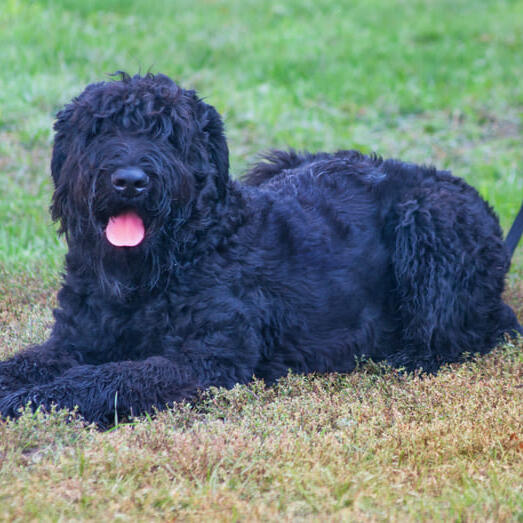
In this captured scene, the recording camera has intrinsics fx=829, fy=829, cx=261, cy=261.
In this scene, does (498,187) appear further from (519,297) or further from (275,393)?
(275,393)

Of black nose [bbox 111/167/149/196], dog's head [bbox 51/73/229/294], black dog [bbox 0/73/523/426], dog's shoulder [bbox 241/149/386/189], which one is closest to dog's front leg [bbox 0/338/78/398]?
black dog [bbox 0/73/523/426]

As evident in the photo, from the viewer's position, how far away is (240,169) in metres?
9.24

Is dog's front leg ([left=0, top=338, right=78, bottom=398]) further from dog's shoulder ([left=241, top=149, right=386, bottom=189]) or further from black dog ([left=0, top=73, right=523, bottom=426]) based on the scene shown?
dog's shoulder ([left=241, top=149, right=386, bottom=189])

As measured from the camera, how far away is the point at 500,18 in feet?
52.7

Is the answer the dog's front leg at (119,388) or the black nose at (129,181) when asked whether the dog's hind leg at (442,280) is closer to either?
the dog's front leg at (119,388)

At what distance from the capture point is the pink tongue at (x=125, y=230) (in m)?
4.41

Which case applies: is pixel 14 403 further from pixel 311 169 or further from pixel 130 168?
pixel 311 169

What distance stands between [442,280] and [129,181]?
2.25 meters

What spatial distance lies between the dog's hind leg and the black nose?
195cm

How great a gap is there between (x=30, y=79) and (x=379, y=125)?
4584 mm

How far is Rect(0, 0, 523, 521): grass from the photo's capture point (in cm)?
341

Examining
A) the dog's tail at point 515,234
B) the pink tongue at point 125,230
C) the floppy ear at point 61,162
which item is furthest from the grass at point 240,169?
the floppy ear at point 61,162

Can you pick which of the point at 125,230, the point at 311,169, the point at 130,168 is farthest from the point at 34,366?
the point at 311,169

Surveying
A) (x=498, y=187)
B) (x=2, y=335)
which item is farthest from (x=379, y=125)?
(x=2, y=335)
